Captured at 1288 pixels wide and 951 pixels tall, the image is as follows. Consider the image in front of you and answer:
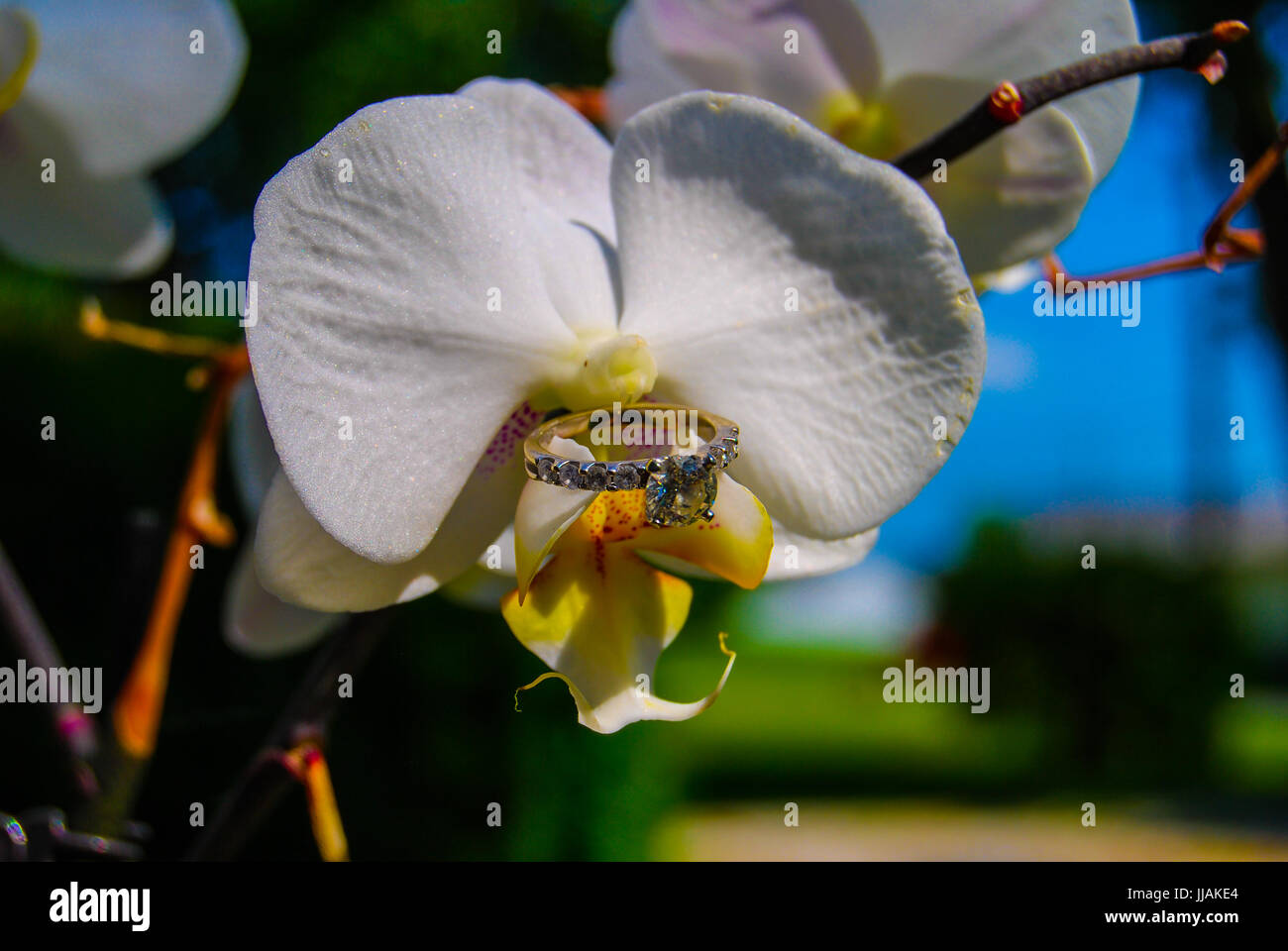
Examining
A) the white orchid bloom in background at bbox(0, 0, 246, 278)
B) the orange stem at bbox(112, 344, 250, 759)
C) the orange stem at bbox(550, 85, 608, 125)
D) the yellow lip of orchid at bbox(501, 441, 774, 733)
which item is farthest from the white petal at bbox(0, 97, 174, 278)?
the yellow lip of orchid at bbox(501, 441, 774, 733)

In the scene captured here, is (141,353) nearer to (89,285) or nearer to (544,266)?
(89,285)

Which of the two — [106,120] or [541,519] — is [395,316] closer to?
[541,519]

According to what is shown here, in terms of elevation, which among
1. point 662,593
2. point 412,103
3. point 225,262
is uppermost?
point 225,262

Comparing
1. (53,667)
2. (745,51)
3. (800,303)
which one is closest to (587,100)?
(745,51)

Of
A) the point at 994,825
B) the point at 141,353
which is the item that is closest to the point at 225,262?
the point at 141,353

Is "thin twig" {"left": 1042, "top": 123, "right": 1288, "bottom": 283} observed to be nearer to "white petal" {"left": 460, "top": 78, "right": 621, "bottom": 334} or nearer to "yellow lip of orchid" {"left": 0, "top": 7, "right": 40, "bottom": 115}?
"white petal" {"left": 460, "top": 78, "right": 621, "bottom": 334}

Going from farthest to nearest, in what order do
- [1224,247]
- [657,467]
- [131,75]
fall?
[131,75] < [1224,247] < [657,467]
